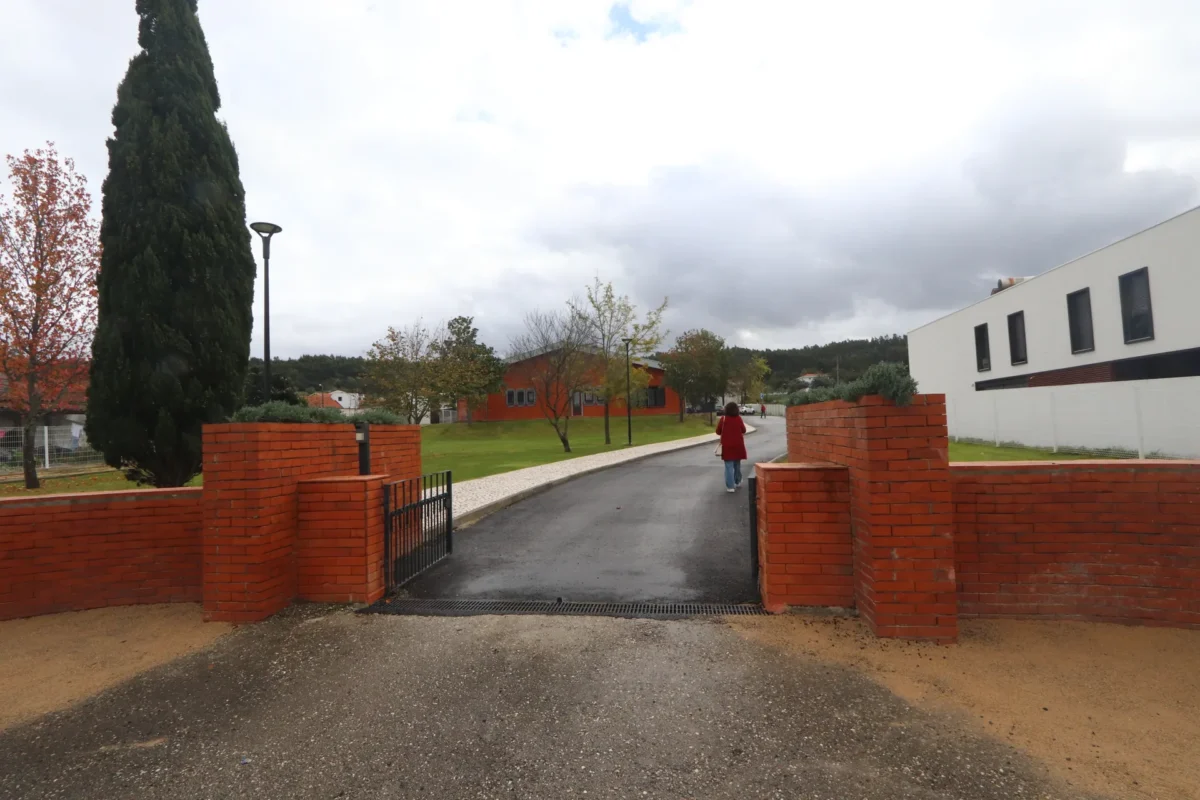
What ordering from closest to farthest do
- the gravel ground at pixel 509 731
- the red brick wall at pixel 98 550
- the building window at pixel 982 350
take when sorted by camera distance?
1. the gravel ground at pixel 509 731
2. the red brick wall at pixel 98 550
3. the building window at pixel 982 350

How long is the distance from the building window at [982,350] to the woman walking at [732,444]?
18.4 meters

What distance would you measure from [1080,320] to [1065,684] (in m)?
20.6

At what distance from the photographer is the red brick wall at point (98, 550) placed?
14.9ft

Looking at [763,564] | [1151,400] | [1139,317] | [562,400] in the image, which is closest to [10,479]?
[562,400]

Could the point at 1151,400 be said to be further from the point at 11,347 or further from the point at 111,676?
the point at 11,347

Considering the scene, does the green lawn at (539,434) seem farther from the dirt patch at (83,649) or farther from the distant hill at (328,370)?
the distant hill at (328,370)

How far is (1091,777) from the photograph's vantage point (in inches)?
95.0

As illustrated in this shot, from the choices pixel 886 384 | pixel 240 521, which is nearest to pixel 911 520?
pixel 886 384

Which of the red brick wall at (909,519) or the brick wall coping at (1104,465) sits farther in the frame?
the brick wall coping at (1104,465)

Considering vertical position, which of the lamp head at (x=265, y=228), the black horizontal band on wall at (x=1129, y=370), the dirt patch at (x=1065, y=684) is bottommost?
the dirt patch at (x=1065, y=684)

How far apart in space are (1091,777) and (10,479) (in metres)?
24.8

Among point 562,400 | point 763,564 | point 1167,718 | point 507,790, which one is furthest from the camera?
point 562,400

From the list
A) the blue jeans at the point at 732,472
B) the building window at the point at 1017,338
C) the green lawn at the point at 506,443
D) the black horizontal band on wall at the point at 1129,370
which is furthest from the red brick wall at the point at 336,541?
the building window at the point at 1017,338

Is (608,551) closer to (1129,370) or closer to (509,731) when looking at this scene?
(509,731)
